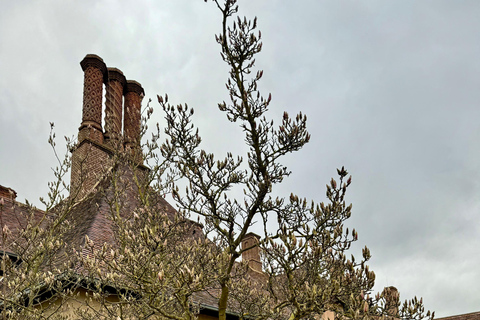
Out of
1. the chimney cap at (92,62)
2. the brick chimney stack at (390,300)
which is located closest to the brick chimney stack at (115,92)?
the chimney cap at (92,62)

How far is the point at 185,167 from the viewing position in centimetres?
572

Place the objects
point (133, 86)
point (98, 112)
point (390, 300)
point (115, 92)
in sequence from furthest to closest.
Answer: point (133, 86)
point (115, 92)
point (98, 112)
point (390, 300)

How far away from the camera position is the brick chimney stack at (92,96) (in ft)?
47.0

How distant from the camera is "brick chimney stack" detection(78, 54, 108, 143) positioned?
1434 cm

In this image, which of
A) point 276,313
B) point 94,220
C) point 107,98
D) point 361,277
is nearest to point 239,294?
point 276,313

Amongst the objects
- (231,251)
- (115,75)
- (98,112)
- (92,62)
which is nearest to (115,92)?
(115,75)

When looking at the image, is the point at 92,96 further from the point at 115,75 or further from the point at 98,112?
the point at 115,75

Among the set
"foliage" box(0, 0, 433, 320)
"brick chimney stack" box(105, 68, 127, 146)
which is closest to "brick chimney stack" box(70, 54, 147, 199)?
"brick chimney stack" box(105, 68, 127, 146)

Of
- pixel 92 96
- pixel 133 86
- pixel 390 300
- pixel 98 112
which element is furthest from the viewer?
pixel 133 86

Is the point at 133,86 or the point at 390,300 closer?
the point at 390,300

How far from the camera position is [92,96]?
1514 centimetres

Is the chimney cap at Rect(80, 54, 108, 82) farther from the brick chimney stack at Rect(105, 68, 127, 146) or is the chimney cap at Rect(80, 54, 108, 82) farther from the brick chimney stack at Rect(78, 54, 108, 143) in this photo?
the brick chimney stack at Rect(105, 68, 127, 146)

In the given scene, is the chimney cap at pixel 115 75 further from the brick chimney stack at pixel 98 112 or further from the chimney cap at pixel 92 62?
the chimney cap at pixel 92 62

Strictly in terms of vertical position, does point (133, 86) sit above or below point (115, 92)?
above
